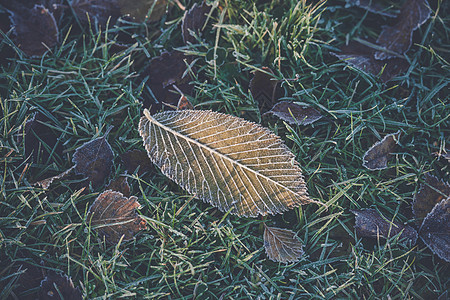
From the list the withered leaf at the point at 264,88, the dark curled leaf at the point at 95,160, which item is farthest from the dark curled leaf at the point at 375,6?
the dark curled leaf at the point at 95,160

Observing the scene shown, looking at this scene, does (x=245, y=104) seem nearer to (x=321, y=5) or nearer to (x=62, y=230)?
(x=321, y=5)

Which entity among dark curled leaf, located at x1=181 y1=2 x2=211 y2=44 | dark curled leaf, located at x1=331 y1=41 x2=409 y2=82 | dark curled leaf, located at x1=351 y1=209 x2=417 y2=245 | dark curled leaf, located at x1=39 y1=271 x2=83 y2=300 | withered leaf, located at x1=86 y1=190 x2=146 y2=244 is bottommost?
dark curled leaf, located at x1=39 y1=271 x2=83 y2=300

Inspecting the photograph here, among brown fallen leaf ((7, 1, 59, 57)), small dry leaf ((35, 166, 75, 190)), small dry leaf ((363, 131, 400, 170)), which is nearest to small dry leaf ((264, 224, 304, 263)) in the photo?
small dry leaf ((363, 131, 400, 170))

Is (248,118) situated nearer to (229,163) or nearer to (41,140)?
(229,163)

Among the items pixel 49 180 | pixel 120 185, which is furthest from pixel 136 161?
pixel 49 180

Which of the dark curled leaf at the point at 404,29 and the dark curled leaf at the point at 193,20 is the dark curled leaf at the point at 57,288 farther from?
the dark curled leaf at the point at 404,29

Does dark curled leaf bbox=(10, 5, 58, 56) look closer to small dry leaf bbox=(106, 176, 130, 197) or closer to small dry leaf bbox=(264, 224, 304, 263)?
small dry leaf bbox=(106, 176, 130, 197)

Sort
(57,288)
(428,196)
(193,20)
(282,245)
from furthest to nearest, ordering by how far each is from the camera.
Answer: (193,20) < (428,196) < (282,245) < (57,288)
